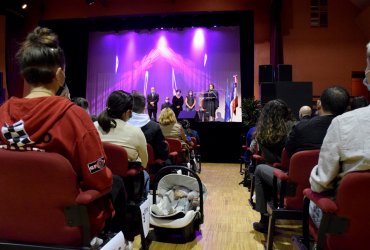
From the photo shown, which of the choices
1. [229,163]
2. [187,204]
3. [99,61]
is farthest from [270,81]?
[99,61]

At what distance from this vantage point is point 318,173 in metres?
1.46

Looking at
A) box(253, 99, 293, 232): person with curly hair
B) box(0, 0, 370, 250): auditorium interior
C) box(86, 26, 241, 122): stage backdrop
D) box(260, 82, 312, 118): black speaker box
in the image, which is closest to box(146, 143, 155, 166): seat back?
box(253, 99, 293, 232): person with curly hair

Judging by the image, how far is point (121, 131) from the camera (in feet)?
7.59

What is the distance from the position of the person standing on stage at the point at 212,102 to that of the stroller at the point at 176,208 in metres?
7.74

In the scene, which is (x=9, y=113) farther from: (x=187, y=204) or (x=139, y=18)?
(x=139, y=18)

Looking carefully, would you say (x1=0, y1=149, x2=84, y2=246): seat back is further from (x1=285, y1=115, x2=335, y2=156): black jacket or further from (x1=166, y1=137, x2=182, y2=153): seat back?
(x1=166, y1=137, x2=182, y2=153): seat back

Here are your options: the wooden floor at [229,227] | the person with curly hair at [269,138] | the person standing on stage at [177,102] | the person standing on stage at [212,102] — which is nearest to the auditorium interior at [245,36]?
the person standing on stage at [212,102]

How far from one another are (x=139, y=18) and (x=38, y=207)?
9.44m

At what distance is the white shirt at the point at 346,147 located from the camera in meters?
1.28

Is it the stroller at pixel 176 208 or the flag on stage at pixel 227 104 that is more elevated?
the flag on stage at pixel 227 104

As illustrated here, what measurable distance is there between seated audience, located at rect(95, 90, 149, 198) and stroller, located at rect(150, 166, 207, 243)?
0.33m

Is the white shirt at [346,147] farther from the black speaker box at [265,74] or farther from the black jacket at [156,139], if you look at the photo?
the black speaker box at [265,74]

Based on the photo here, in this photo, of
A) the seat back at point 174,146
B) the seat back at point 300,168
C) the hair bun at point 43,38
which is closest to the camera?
the hair bun at point 43,38

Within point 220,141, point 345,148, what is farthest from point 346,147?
point 220,141
